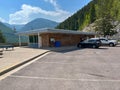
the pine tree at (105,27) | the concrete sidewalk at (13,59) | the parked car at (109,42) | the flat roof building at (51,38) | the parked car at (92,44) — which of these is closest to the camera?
the concrete sidewalk at (13,59)

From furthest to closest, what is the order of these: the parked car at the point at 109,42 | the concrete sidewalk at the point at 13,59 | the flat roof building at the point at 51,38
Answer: the parked car at the point at 109,42, the flat roof building at the point at 51,38, the concrete sidewalk at the point at 13,59

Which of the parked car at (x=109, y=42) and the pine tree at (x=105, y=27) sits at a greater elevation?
the pine tree at (x=105, y=27)

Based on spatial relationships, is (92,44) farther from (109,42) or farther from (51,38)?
(51,38)

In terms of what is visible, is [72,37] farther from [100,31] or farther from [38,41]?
[100,31]

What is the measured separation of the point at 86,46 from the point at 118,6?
2429 cm

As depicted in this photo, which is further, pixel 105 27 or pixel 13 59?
pixel 105 27

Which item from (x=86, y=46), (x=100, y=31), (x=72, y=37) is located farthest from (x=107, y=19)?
(x=86, y=46)

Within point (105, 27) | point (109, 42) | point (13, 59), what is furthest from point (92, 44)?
point (13, 59)

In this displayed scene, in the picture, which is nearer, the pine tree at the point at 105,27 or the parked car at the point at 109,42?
the parked car at the point at 109,42

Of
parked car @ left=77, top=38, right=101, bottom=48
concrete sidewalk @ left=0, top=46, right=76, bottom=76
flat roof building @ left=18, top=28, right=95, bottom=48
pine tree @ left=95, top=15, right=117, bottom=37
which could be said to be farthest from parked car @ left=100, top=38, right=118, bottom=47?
concrete sidewalk @ left=0, top=46, right=76, bottom=76

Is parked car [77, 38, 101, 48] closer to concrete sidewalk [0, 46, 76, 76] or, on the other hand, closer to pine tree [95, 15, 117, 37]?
concrete sidewalk [0, 46, 76, 76]

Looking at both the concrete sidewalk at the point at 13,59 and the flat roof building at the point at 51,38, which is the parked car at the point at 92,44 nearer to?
the flat roof building at the point at 51,38

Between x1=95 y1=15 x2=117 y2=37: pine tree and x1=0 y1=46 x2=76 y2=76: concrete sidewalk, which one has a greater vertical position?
x1=95 y1=15 x2=117 y2=37: pine tree

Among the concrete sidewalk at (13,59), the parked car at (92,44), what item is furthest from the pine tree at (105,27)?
the concrete sidewalk at (13,59)
